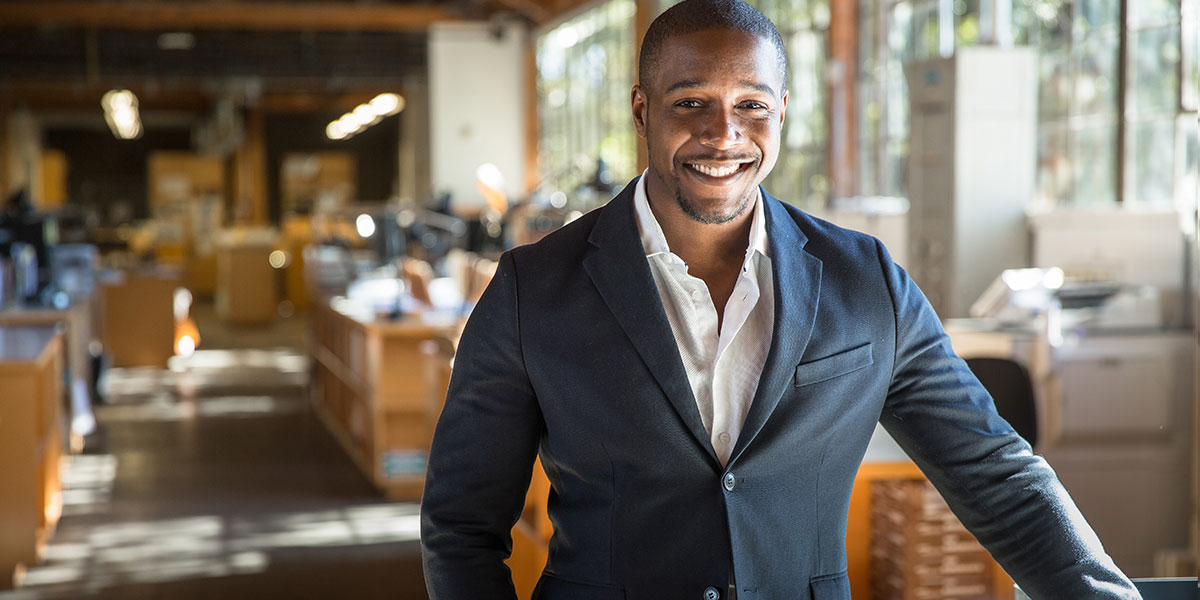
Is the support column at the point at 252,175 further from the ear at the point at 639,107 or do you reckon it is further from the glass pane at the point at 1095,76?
the ear at the point at 639,107

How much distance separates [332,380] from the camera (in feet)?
27.9

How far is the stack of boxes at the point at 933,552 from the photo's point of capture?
3000 mm

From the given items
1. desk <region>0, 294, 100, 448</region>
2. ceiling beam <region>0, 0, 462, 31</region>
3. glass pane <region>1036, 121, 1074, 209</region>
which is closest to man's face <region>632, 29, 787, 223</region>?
glass pane <region>1036, 121, 1074, 209</region>

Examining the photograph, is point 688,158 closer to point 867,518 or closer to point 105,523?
point 867,518

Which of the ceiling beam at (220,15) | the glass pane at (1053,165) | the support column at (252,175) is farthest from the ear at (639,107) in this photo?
the support column at (252,175)

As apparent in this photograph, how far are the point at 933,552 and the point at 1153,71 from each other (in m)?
3.46

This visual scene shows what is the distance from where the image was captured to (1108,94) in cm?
586

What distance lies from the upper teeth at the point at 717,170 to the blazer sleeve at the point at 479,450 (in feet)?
0.77

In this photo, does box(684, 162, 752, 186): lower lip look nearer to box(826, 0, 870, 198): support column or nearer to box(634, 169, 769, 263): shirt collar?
box(634, 169, 769, 263): shirt collar

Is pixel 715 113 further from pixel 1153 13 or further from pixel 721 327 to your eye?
pixel 1153 13

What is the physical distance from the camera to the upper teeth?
1.26 m

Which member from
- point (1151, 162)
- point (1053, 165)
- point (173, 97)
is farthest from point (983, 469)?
point (173, 97)

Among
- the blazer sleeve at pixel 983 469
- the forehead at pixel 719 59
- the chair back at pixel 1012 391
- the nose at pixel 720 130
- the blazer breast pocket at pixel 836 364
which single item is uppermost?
the forehead at pixel 719 59

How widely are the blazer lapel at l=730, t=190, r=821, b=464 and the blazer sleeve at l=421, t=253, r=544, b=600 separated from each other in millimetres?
238
